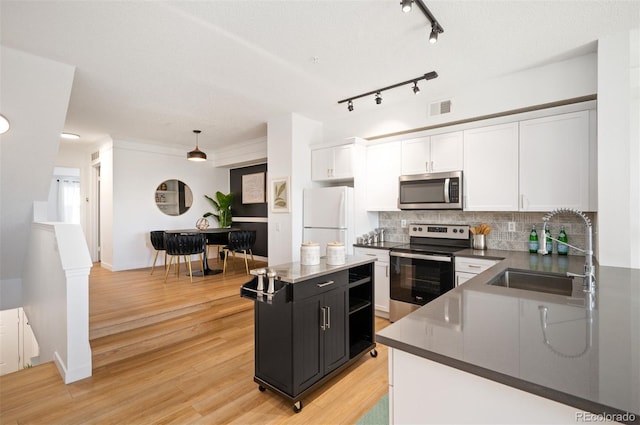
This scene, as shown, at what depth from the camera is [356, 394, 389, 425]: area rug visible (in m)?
2.02

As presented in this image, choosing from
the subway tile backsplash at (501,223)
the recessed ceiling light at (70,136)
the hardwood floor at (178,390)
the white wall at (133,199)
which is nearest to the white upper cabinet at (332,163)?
the subway tile backsplash at (501,223)

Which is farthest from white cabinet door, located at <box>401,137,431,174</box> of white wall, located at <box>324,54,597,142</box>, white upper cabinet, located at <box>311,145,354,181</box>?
white upper cabinet, located at <box>311,145,354,181</box>

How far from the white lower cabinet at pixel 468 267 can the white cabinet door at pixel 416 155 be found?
3.83 ft

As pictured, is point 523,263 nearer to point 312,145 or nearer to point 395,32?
point 395,32

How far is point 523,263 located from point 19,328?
732cm

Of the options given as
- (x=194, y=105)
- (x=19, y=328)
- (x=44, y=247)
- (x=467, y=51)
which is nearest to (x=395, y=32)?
(x=467, y=51)

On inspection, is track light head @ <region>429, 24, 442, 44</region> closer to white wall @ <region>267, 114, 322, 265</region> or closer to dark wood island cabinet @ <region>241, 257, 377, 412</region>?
dark wood island cabinet @ <region>241, 257, 377, 412</region>

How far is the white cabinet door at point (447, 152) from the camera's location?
11.6 ft

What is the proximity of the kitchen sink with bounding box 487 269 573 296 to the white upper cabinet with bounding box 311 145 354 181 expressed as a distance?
2.35 metres

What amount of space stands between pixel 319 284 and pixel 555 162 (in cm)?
257

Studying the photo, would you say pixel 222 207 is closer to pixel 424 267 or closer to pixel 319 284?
pixel 424 267

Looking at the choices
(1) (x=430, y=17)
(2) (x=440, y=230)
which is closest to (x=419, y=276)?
(2) (x=440, y=230)

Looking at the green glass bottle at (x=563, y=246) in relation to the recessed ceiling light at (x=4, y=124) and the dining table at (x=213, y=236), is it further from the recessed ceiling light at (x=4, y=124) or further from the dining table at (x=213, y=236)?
the recessed ceiling light at (x=4, y=124)

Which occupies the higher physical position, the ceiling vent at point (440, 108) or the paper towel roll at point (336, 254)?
the ceiling vent at point (440, 108)
